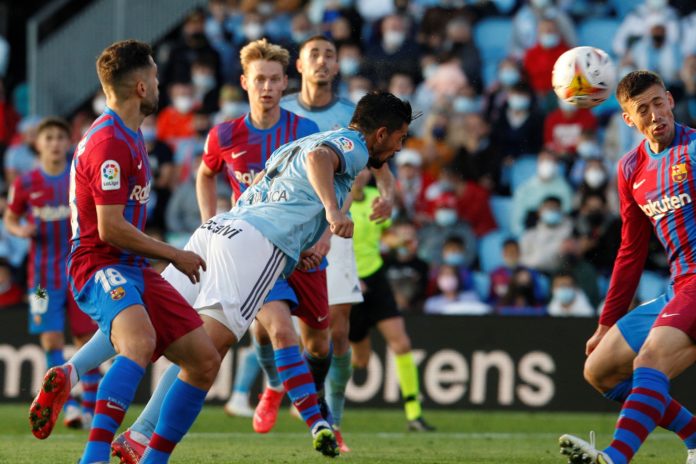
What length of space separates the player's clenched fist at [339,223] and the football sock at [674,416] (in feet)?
6.27

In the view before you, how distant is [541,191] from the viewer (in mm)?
14789

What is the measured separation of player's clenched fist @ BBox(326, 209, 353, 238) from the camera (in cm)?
612

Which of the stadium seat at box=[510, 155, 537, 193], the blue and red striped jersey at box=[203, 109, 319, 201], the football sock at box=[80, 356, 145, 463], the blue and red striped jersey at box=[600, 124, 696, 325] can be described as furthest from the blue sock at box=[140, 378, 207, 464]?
the stadium seat at box=[510, 155, 537, 193]

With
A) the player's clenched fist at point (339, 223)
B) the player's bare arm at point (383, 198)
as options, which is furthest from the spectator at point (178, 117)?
the player's clenched fist at point (339, 223)

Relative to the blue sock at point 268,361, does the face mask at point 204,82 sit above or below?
above

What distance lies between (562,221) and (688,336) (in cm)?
795

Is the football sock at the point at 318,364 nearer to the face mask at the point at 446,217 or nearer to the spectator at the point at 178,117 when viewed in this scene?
the face mask at the point at 446,217

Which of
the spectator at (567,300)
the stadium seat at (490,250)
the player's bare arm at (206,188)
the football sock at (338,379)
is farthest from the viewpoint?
the stadium seat at (490,250)

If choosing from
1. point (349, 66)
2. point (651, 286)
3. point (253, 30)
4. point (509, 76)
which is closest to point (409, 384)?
point (651, 286)

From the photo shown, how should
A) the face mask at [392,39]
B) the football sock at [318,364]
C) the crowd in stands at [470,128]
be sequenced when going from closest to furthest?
1. the football sock at [318,364]
2. the crowd in stands at [470,128]
3. the face mask at [392,39]

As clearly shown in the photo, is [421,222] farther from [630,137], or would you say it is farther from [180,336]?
[180,336]

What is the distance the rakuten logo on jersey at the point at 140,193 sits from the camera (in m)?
6.21

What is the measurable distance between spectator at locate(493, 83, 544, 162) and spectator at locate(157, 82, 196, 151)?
4068 millimetres

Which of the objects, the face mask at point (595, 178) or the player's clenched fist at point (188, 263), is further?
the face mask at point (595, 178)
